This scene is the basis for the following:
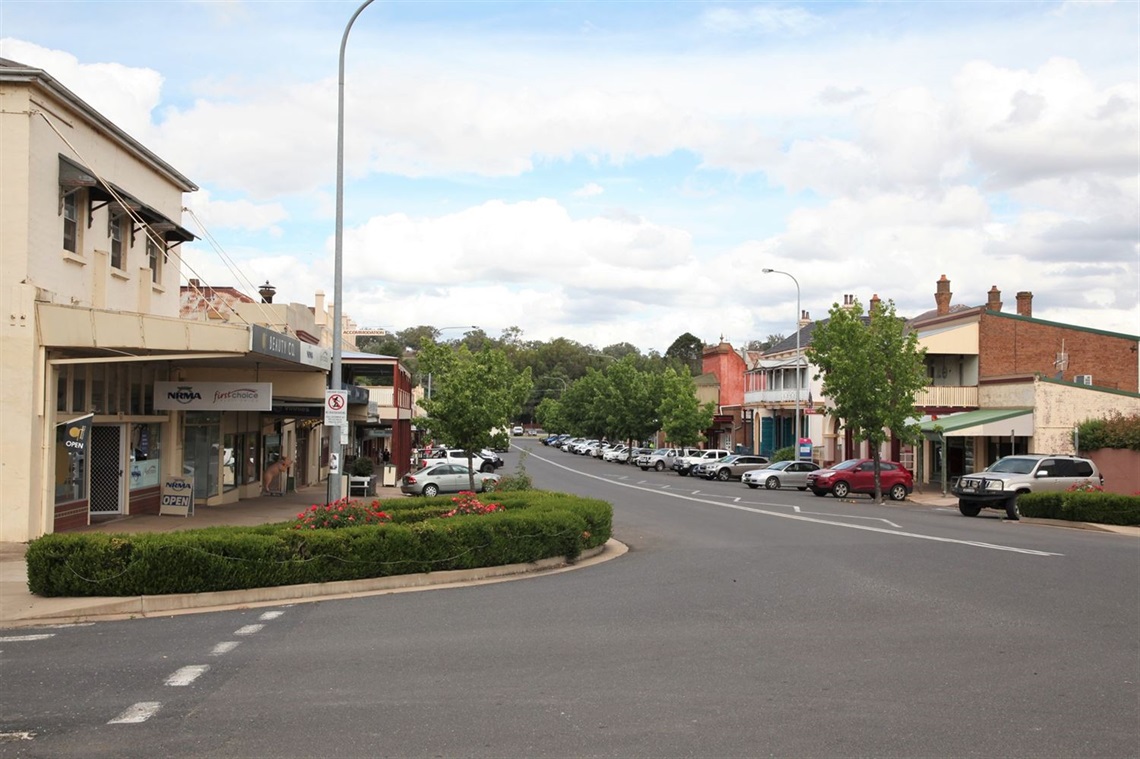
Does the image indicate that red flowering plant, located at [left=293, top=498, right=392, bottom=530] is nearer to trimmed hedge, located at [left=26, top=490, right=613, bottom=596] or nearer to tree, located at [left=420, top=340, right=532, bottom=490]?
trimmed hedge, located at [left=26, top=490, right=613, bottom=596]

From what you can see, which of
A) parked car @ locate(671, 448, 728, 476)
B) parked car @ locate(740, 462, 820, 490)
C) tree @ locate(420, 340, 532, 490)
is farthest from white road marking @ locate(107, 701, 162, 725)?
parked car @ locate(671, 448, 728, 476)

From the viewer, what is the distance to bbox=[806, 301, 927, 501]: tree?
38.7 metres

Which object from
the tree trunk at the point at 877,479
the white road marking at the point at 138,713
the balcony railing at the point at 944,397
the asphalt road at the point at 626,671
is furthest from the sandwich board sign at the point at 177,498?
the balcony railing at the point at 944,397

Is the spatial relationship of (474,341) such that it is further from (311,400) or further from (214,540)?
(214,540)

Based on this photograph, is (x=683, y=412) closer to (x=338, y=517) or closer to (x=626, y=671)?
(x=338, y=517)

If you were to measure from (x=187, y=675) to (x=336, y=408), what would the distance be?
11.4 metres

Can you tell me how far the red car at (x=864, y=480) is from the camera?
131ft

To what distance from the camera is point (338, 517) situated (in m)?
15.4

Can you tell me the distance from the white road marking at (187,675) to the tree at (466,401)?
2715 centimetres

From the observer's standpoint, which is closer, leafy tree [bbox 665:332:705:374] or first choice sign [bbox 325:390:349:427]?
first choice sign [bbox 325:390:349:427]

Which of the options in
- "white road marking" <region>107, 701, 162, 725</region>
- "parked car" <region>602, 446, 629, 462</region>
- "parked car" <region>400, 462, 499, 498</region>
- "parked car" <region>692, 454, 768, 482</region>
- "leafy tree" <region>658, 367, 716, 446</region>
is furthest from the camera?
"parked car" <region>602, 446, 629, 462</region>

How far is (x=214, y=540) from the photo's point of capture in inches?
527

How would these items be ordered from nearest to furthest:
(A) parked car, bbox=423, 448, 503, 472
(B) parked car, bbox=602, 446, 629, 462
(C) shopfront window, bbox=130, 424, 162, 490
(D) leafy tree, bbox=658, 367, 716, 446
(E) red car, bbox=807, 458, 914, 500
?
(C) shopfront window, bbox=130, 424, 162, 490
(E) red car, bbox=807, 458, 914, 500
(A) parked car, bbox=423, 448, 503, 472
(D) leafy tree, bbox=658, 367, 716, 446
(B) parked car, bbox=602, 446, 629, 462

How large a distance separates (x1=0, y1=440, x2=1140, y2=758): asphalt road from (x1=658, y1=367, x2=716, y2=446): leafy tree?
53.7 meters
